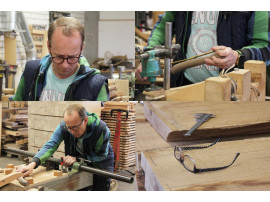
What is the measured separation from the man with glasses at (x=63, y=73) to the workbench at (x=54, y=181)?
340mm

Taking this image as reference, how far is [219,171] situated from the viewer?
3.93ft

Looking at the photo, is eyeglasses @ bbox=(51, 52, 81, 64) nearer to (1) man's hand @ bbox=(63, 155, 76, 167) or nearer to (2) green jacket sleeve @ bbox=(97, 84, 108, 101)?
(2) green jacket sleeve @ bbox=(97, 84, 108, 101)

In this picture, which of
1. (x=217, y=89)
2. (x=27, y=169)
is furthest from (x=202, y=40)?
(x=27, y=169)

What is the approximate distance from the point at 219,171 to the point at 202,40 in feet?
1.65

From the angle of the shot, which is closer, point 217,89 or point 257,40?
point 257,40

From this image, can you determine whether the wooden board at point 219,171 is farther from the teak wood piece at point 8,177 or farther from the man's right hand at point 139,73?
the teak wood piece at point 8,177

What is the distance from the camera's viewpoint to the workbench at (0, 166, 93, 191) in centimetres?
142

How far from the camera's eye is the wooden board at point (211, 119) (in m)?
1.42

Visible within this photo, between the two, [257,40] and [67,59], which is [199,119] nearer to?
[257,40]

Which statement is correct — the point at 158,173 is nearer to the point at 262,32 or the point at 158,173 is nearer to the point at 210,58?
the point at 210,58

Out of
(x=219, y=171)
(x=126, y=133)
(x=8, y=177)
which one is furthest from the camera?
(x=126, y=133)

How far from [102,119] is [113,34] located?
0.40 meters

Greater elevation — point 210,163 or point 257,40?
point 257,40

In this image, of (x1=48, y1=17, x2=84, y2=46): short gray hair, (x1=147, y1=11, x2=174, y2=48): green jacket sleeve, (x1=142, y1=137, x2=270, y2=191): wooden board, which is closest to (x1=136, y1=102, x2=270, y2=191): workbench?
(x1=142, y1=137, x2=270, y2=191): wooden board
